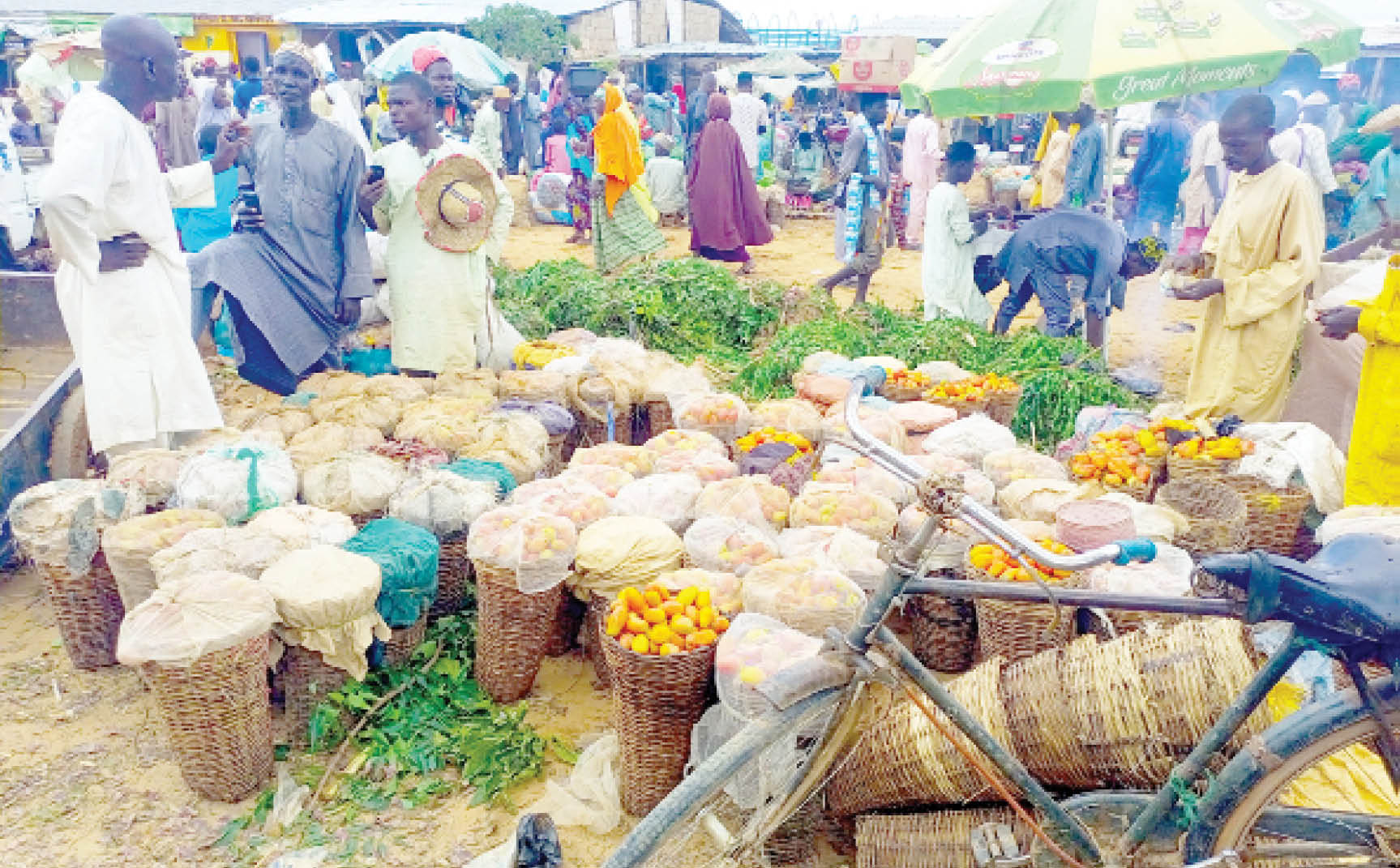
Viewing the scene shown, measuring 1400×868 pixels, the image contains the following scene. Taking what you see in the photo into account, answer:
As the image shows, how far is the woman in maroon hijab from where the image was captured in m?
11.5

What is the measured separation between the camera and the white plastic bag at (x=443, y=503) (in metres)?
4.27

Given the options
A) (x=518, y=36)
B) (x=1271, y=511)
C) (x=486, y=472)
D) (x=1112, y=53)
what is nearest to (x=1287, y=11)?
(x=1112, y=53)

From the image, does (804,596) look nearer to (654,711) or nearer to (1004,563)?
(654,711)

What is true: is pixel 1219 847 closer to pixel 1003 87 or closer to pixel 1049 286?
pixel 1003 87

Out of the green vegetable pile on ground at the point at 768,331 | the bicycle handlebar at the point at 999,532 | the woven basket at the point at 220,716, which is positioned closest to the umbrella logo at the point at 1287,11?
the green vegetable pile on ground at the point at 768,331

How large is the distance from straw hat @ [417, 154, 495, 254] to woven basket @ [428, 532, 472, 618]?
2385mm

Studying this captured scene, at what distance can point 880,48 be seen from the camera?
17188mm

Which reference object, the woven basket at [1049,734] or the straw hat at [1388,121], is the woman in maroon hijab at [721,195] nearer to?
the straw hat at [1388,121]

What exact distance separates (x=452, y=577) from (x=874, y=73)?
15.2m

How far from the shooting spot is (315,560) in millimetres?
3711

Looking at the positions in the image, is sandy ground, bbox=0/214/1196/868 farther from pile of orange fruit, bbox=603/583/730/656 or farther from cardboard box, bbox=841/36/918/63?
cardboard box, bbox=841/36/918/63

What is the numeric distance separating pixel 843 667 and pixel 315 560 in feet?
7.41

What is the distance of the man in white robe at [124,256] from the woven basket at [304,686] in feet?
6.08

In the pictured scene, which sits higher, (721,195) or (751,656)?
(721,195)
